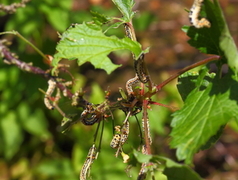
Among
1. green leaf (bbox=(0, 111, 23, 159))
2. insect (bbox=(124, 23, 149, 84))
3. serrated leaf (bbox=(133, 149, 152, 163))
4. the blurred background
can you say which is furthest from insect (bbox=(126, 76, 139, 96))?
green leaf (bbox=(0, 111, 23, 159))

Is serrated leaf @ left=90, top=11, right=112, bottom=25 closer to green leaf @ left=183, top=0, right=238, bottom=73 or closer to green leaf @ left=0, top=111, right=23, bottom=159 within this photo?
green leaf @ left=183, top=0, right=238, bottom=73

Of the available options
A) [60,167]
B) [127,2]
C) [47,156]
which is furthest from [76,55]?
[47,156]

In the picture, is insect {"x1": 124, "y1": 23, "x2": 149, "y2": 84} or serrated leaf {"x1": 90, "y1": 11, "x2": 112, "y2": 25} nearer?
insect {"x1": 124, "y1": 23, "x2": 149, "y2": 84}

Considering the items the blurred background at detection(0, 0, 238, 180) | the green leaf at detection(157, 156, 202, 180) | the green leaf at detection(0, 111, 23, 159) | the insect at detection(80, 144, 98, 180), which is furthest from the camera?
the green leaf at detection(0, 111, 23, 159)

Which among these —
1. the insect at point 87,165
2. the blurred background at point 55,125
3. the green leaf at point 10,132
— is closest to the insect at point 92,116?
the insect at point 87,165

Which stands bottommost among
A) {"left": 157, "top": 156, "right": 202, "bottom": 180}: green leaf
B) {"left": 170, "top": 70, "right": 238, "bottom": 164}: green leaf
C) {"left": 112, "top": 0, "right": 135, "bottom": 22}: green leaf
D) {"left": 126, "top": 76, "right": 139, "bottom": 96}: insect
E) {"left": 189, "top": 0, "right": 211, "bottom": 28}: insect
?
{"left": 157, "top": 156, "right": 202, "bottom": 180}: green leaf

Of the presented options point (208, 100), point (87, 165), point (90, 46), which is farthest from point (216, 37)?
point (87, 165)

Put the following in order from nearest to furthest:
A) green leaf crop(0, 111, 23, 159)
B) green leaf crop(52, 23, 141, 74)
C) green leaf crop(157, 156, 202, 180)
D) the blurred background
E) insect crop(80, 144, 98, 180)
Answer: green leaf crop(157, 156, 202, 180), green leaf crop(52, 23, 141, 74), insect crop(80, 144, 98, 180), the blurred background, green leaf crop(0, 111, 23, 159)
